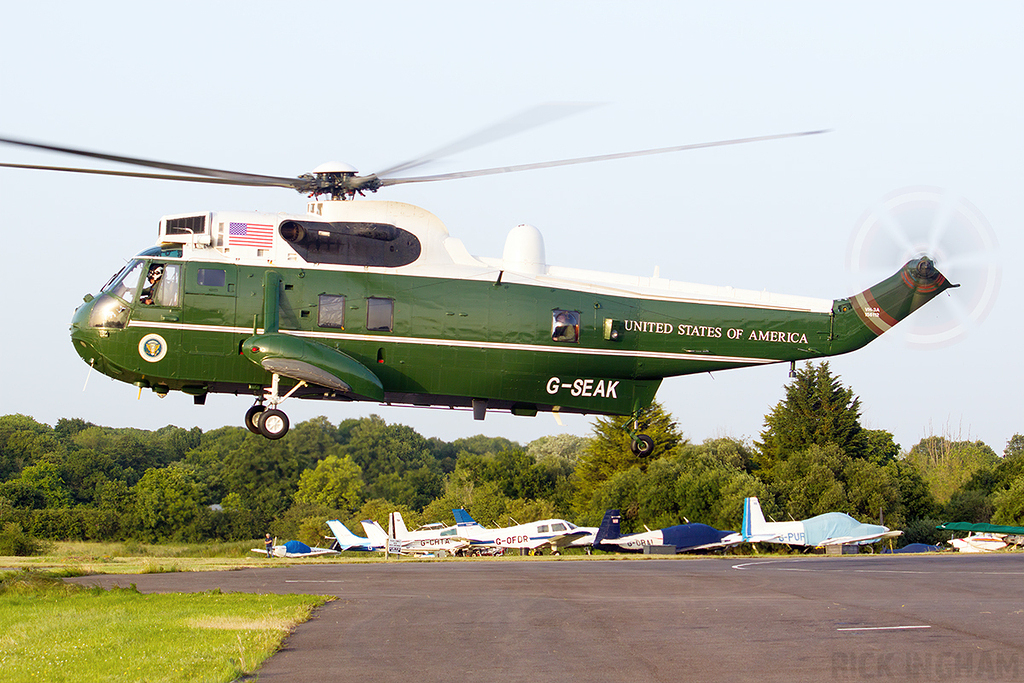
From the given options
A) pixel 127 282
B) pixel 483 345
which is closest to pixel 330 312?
pixel 483 345

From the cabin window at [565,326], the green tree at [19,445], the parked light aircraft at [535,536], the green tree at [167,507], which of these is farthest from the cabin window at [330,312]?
the green tree at [19,445]

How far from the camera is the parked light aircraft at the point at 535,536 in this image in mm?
61062

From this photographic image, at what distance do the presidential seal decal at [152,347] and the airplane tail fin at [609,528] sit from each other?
45774 mm

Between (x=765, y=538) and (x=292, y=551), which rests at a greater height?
(x=765, y=538)

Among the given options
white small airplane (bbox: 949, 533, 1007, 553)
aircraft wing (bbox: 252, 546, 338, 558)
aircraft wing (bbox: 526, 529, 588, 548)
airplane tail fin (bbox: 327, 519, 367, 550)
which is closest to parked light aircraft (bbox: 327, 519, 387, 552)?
airplane tail fin (bbox: 327, 519, 367, 550)

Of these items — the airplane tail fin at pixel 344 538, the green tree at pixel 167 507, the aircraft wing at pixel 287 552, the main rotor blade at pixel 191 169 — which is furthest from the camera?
the green tree at pixel 167 507

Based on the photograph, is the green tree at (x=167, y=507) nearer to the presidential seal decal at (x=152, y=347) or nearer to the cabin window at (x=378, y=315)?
the presidential seal decal at (x=152, y=347)

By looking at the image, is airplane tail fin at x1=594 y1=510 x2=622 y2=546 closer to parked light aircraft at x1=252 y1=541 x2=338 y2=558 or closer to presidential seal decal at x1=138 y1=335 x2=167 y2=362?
parked light aircraft at x1=252 y1=541 x2=338 y2=558

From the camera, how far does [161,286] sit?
720 inches

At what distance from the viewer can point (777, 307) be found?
20.2m

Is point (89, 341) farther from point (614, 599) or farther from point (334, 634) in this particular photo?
point (614, 599)

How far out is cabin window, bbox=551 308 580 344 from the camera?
18.9 metres

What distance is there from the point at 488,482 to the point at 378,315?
236ft

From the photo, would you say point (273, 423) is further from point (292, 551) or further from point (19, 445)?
point (19, 445)
